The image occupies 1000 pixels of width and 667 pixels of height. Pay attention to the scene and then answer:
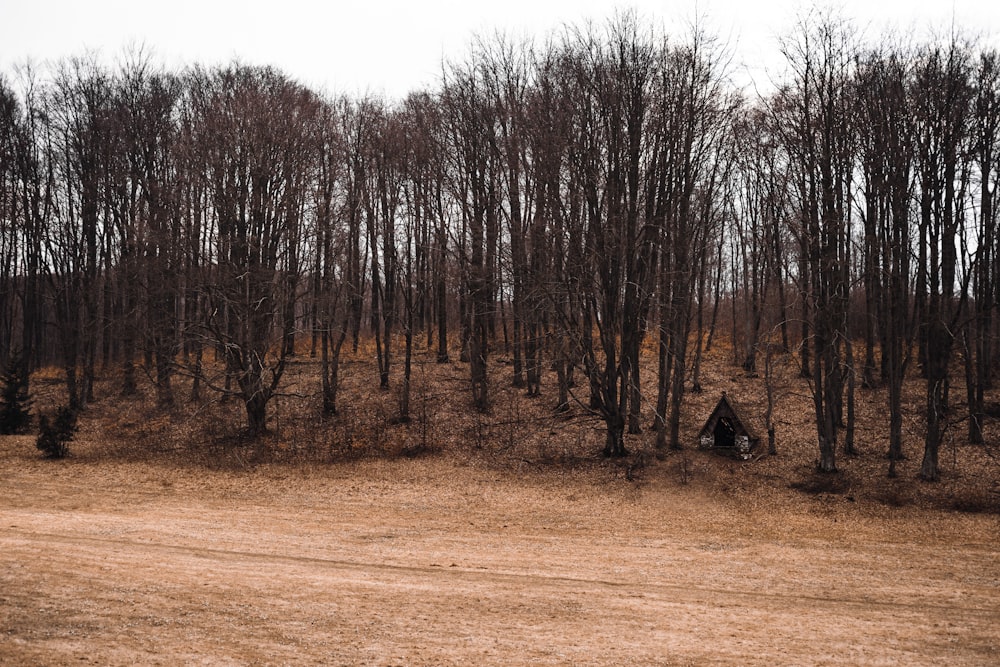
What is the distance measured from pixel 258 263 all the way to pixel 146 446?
21.0 ft

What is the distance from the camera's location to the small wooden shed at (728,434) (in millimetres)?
20203

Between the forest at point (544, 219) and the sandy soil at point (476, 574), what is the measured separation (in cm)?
413

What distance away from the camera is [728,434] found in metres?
21.0

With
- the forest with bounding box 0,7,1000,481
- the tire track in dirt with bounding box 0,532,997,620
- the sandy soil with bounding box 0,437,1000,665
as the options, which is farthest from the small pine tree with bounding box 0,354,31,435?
the tire track in dirt with bounding box 0,532,997,620

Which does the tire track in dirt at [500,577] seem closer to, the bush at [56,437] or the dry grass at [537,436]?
the dry grass at [537,436]

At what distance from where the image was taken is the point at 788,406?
24.5m

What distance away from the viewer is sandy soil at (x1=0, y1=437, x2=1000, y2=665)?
8.87 metres

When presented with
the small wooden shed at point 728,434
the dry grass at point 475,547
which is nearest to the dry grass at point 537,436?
the dry grass at point 475,547

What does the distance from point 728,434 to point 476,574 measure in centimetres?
1128

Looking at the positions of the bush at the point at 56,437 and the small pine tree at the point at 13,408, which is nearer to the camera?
the bush at the point at 56,437

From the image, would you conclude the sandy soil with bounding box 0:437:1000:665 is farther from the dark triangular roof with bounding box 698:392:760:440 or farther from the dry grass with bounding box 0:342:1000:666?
the dark triangular roof with bounding box 698:392:760:440

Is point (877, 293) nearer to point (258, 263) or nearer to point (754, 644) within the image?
point (754, 644)

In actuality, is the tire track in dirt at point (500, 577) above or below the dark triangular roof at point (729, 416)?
below

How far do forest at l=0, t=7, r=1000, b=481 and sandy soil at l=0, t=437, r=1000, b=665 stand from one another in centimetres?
413
